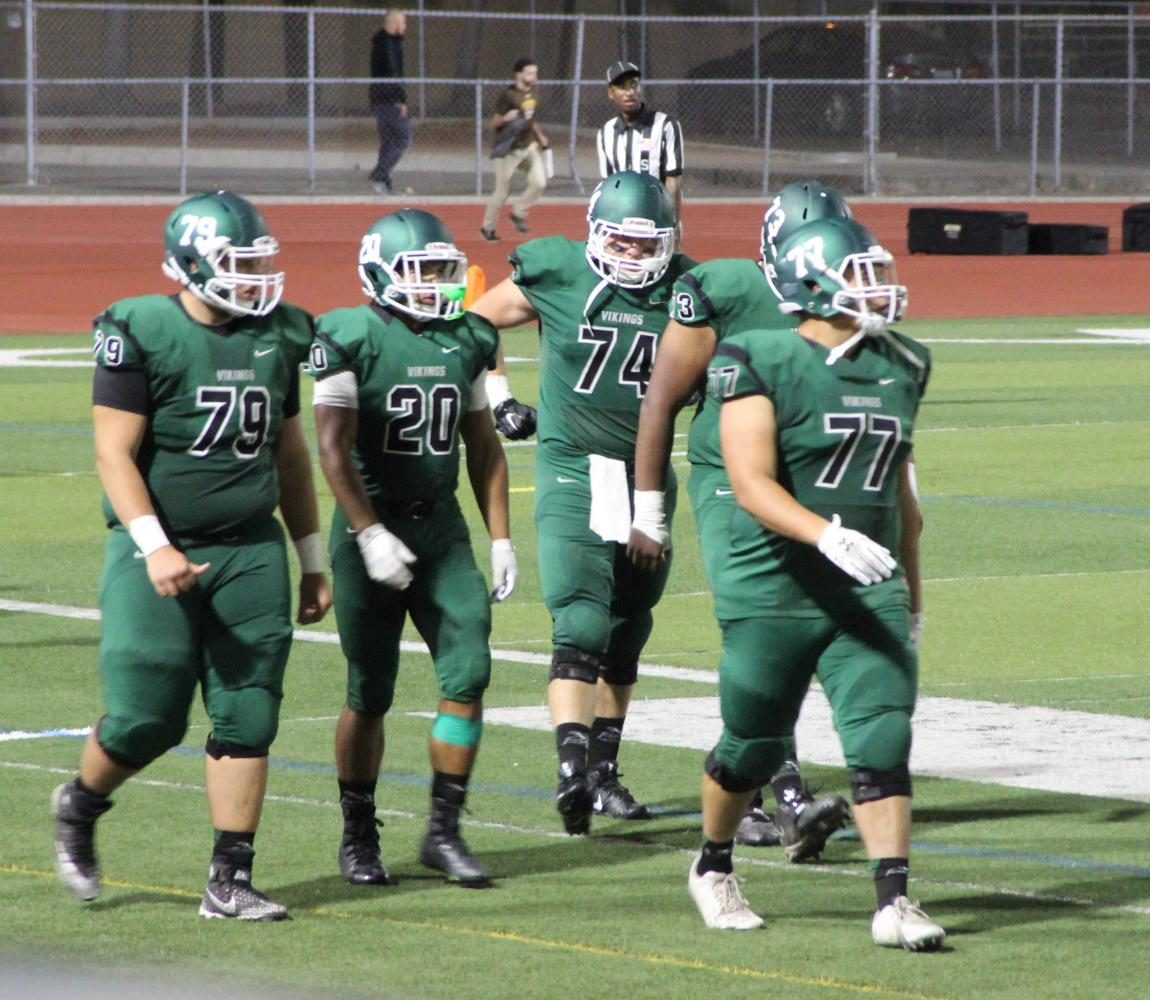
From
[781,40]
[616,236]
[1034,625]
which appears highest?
[781,40]

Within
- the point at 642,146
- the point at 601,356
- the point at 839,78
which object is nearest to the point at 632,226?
the point at 601,356

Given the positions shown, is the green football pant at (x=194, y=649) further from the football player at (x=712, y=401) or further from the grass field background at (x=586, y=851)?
the football player at (x=712, y=401)

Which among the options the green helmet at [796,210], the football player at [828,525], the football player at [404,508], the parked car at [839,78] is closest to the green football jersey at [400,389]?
the football player at [404,508]

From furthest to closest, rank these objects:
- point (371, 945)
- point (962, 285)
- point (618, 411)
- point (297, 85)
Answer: point (297, 85), point (962, 285), point (618, 411), point (371, 945)

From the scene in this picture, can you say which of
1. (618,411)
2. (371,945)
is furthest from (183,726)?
(618,411)

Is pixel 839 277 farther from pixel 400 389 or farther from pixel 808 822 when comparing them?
pixel 808 822

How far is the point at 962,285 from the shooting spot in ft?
92.8

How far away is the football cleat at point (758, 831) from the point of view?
22.7ft

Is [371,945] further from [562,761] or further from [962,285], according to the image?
[962,285]

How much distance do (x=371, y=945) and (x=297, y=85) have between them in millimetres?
30741

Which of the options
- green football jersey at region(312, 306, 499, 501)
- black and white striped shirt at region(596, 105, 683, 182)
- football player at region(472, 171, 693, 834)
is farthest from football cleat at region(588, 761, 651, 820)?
black and white striped shirt at region(596, 105, 683, 182)

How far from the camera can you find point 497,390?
307 inches

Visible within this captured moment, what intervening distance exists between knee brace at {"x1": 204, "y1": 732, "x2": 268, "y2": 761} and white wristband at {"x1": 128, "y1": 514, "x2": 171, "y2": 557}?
0.51 meters

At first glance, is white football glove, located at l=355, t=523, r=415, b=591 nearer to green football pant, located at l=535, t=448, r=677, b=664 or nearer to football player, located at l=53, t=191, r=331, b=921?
football player, located at l=53, t=191, r=331, b=921
